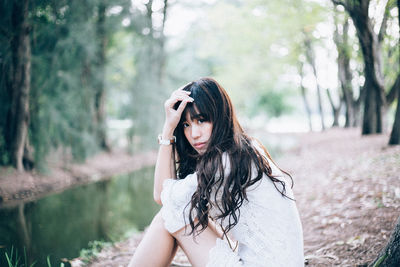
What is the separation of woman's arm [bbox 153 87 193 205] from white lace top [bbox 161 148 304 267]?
244mm

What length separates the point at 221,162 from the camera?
1.68 meters

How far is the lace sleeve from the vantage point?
1.74 m

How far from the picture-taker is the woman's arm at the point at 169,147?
191 centimetres

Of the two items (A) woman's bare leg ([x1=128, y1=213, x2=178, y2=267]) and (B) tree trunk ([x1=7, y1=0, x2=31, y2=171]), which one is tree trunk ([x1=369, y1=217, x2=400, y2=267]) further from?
(B) tree trunk ([x1=7, y1=0, x2=31, y2=171])

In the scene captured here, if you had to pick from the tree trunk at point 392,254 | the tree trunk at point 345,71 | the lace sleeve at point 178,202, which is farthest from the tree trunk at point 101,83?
the tree trunk at point 392,254

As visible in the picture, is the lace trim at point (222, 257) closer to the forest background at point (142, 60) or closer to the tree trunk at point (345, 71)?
the forest background at point (142, 60)

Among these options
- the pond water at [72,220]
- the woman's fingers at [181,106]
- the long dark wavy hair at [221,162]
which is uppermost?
the woman's fingers at [181,106]

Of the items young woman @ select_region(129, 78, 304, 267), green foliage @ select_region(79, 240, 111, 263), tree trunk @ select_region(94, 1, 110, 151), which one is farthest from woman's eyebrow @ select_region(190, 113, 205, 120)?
tree trunk @ select_region(94, 1, 110, 151)

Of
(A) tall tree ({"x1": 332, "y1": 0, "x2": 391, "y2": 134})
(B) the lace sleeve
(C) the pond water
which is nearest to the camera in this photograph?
(B) the lace sleeve

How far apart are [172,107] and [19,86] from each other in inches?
208

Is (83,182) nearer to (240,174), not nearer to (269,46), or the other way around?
(240,174)

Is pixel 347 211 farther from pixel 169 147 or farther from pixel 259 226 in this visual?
pixel 169 147

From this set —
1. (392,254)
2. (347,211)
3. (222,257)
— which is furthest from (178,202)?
(347,211)

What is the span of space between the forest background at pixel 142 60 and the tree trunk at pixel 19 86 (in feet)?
0.07
